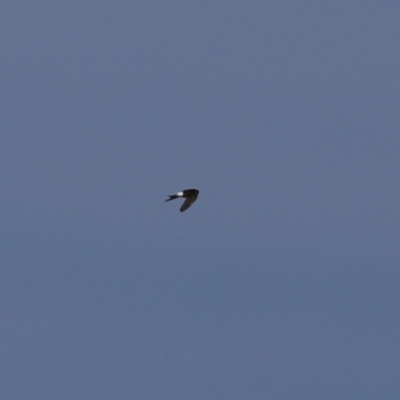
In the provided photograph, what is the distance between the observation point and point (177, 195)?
944cm

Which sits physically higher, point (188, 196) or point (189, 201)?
point (188, 196)
